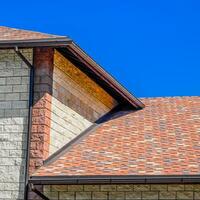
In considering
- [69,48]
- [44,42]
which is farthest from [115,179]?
[44,42]

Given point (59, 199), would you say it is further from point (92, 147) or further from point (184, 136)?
point (184, 136)

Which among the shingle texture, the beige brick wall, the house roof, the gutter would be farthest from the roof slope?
the shingle texture

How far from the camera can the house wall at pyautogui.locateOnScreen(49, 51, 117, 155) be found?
12.2m

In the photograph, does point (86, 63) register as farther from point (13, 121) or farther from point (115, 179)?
point (115, 179)

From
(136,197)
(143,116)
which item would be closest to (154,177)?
(136,197)

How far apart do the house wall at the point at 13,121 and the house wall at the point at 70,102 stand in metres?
0.65

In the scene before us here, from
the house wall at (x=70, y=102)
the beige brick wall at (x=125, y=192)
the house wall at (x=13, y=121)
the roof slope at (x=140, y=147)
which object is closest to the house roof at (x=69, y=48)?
the house wall at (x=70, y=102)

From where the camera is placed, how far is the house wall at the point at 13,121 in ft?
36.9

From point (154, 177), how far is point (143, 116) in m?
5.04

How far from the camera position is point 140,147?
12125mm

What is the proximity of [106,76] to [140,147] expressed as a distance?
2219mm

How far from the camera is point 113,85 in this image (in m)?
14.2

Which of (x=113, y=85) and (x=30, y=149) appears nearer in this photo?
(x=30, y=149)

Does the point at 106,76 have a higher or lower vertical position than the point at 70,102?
higher
